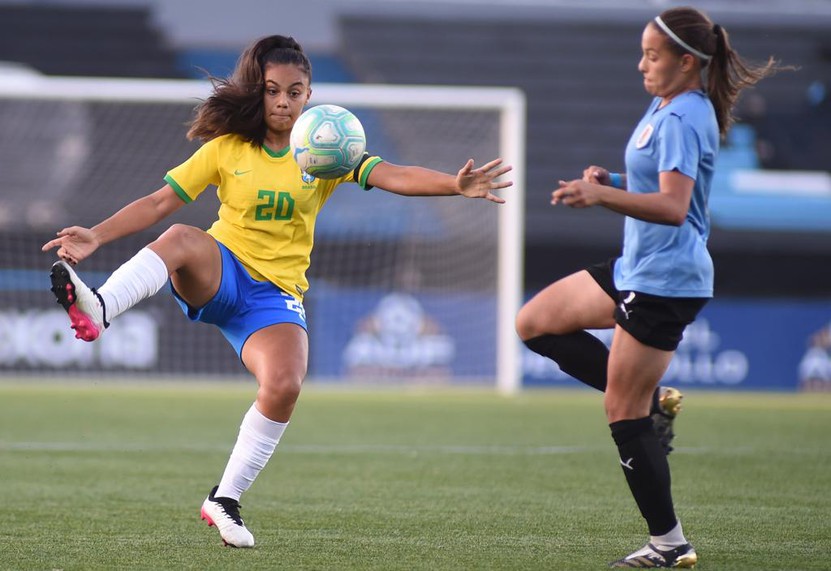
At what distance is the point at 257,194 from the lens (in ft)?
16.1

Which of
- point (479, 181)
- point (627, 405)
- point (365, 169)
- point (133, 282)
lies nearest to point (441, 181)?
point (479, 181)

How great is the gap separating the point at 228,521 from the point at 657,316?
177 centimetres

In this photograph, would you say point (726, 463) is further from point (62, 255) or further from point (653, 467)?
point (62, 255)

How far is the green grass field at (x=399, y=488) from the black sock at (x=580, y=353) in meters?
0.65

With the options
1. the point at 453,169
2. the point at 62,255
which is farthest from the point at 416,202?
the point at 62,255

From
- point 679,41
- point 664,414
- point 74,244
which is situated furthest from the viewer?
point 664,414

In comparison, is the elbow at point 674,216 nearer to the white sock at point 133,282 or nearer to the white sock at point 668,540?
the white sock at point 668,540

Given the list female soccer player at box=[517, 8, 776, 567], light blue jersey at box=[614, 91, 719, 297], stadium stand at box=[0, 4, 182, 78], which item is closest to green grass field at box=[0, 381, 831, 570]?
female soccer player at box=[517, 8, 776, 567]

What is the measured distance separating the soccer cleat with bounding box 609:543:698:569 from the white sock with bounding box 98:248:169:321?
1934 mm

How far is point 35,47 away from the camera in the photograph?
24781mm

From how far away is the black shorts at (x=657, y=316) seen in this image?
4242mm

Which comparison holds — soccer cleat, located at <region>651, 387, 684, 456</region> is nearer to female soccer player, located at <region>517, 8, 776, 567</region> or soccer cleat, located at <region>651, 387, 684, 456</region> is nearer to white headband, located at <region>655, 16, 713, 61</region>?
female soccer player, located at <region>517, 8, 776, 567</region>

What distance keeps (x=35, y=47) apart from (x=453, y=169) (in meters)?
11.7

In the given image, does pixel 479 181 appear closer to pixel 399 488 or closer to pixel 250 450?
pixel 250 450
